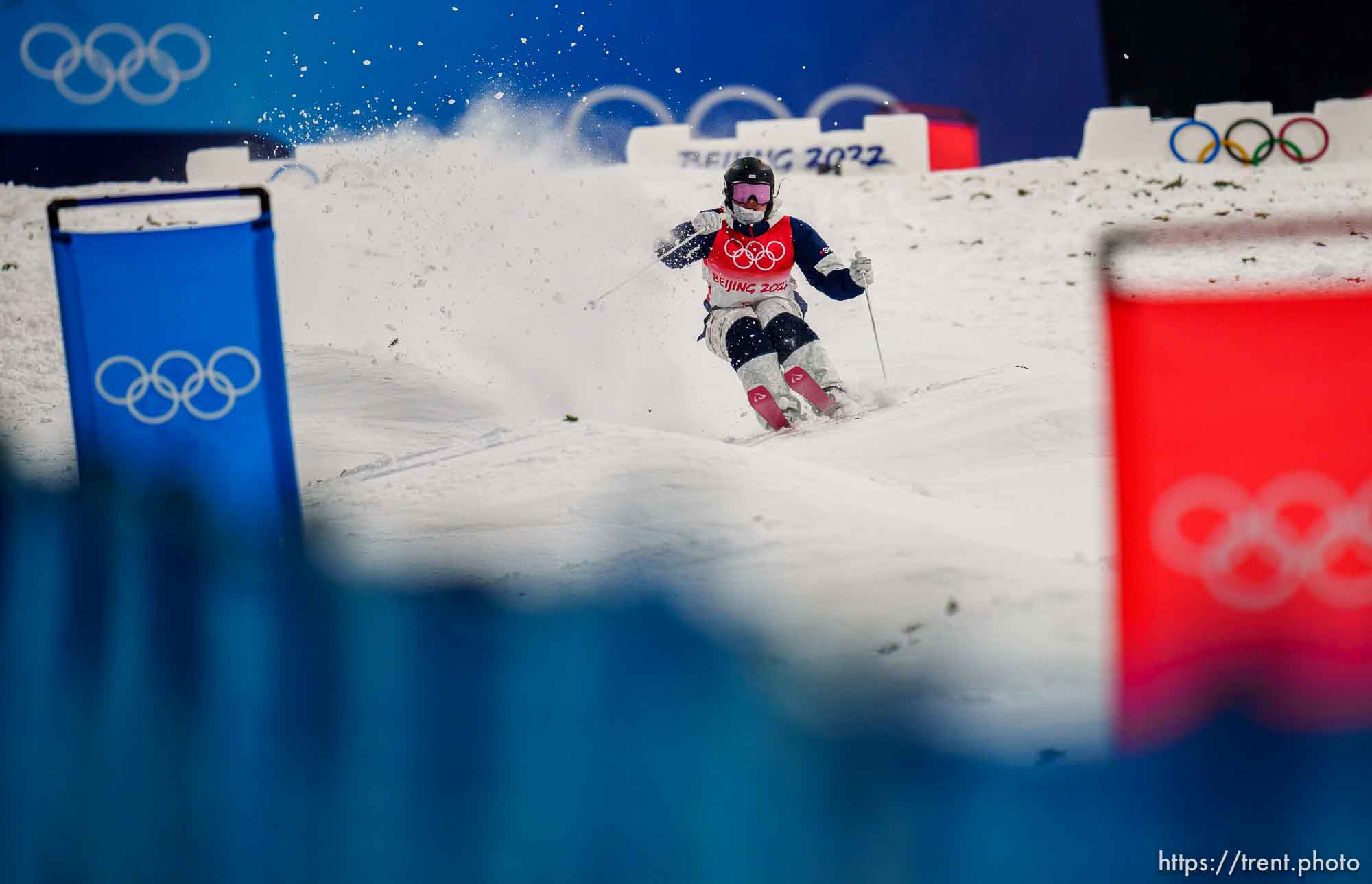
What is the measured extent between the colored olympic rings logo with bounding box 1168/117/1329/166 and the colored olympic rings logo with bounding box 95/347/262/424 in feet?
20.2

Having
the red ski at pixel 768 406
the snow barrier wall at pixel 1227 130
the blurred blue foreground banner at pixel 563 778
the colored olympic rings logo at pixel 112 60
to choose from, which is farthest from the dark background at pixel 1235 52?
the blurred blue foreground banner at pixel 563 778

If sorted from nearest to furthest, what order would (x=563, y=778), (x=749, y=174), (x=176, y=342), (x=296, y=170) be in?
(x=563, y=778) → (x=176, y=342) → (x=749, y=174) → (x=296, y=170)

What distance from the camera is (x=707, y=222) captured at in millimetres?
3855

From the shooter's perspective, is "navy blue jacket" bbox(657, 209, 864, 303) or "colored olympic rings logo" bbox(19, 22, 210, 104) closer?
"navy blue jacket" bbox(657, 209, 864, 303)

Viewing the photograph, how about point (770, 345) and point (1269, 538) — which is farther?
point (770, 345)

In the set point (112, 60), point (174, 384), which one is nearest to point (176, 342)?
point (174, 384)

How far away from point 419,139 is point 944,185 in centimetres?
316

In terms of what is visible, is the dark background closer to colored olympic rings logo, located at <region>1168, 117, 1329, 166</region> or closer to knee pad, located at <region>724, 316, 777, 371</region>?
colored olympic rings logo, located at <region>1168, 117, 1329, 166</region>

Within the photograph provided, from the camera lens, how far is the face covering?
12.5 ft

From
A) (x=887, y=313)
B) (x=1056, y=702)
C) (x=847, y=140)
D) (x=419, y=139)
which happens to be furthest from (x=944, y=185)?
(x=1056, y=702)

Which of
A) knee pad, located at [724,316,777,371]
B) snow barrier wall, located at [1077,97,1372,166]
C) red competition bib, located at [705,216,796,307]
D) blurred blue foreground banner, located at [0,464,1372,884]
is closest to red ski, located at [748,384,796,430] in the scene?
knee pad, located at [724,316,777,371]

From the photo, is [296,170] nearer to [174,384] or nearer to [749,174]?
[749,174]

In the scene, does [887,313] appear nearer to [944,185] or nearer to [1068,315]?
[1068,315]

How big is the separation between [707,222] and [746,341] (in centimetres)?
42
